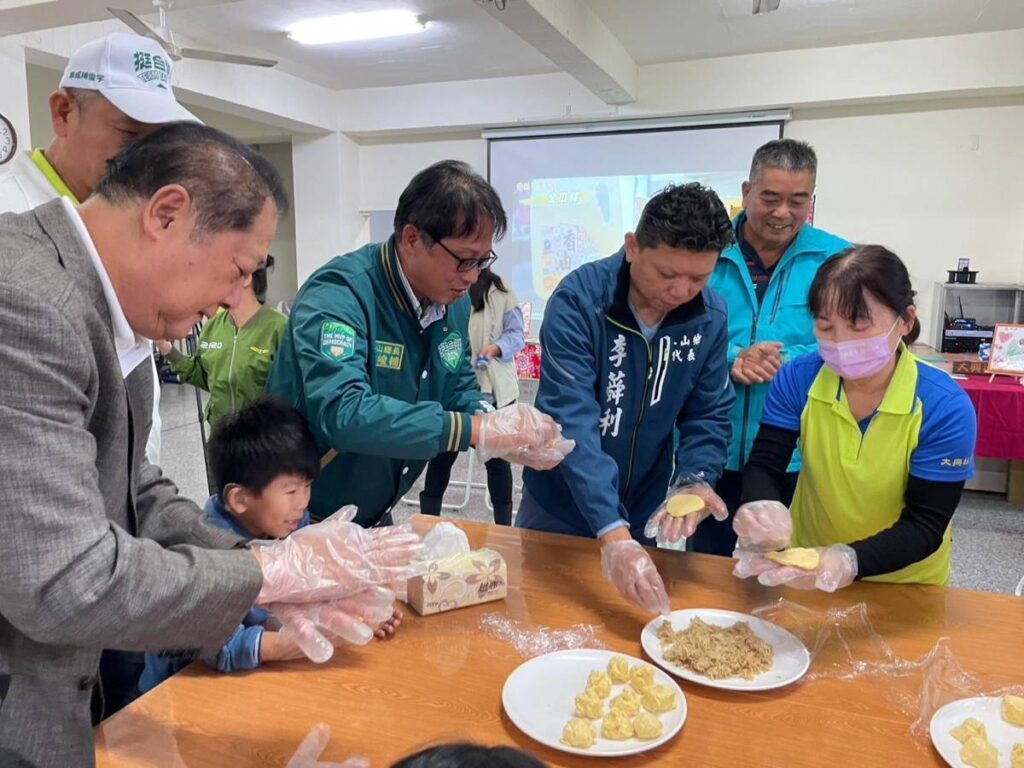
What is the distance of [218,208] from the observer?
0.85 m

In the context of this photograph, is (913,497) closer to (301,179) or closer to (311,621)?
(311,621)

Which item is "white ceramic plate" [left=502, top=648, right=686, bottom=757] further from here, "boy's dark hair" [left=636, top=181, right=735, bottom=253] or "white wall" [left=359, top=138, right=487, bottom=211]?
"white wall" [left=359, top=138, right=487, bottom=211]

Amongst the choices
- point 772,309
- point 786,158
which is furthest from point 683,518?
point 786,158

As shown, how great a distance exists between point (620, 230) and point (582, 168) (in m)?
0.66

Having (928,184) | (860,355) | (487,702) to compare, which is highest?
(928,184)

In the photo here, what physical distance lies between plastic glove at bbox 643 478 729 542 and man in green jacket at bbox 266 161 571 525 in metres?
0.25

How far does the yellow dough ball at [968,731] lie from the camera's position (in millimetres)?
1008

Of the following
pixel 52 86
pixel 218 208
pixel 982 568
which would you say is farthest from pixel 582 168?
pixel 218 208

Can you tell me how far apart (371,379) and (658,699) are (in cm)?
94

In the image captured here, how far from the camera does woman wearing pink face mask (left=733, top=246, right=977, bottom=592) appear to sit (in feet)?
4.57

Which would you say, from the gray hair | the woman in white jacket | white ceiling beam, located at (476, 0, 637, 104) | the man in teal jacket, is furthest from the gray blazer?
white ceiling beam, located at (476, 0, 637, 104)

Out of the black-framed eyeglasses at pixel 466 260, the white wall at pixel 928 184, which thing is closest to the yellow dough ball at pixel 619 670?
the black-framed eyeglasses at pixel 466 260

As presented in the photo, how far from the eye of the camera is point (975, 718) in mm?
1062

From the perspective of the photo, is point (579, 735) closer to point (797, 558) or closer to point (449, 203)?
point (797, 558)
